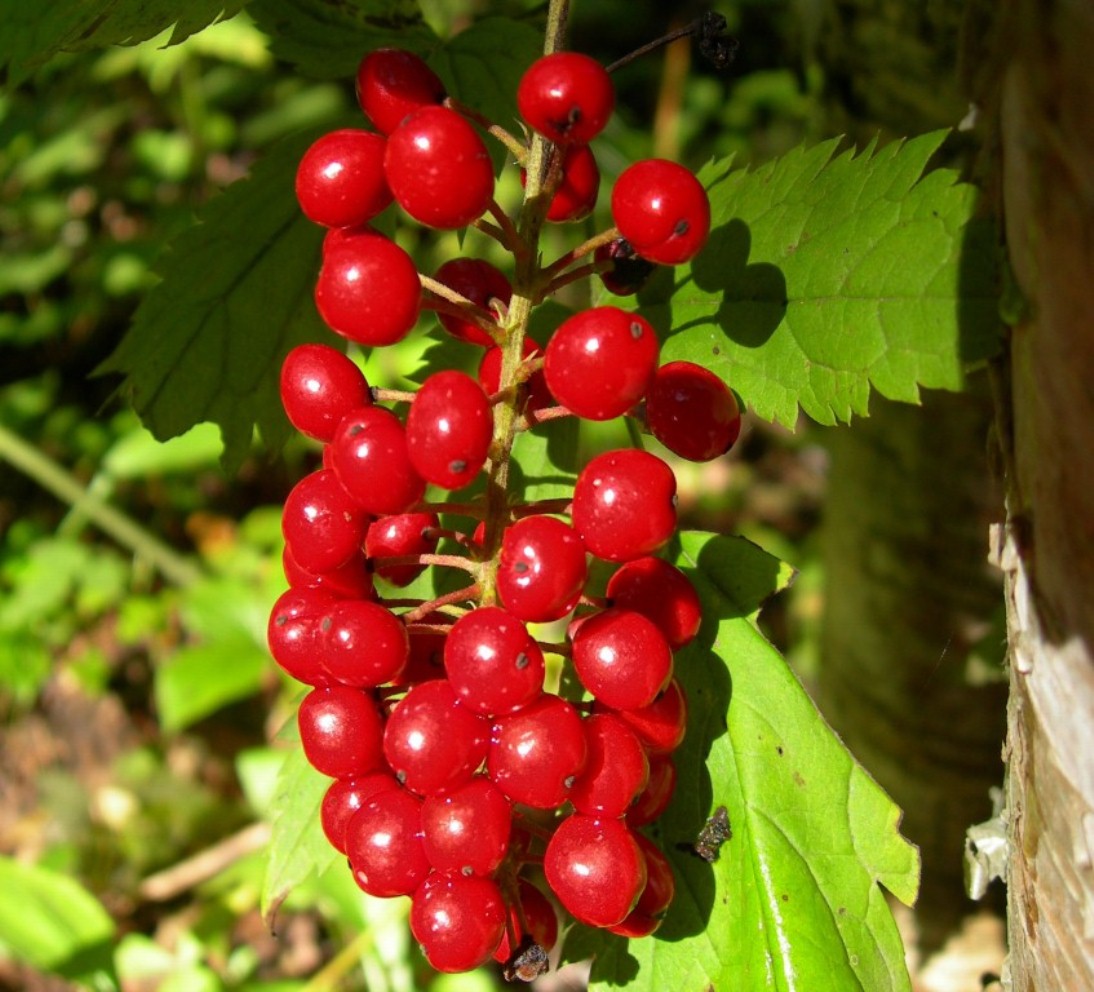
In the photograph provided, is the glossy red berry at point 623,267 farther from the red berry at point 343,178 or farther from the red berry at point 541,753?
the red berry at point 541,753

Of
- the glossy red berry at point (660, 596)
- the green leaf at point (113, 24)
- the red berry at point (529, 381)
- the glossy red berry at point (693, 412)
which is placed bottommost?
the glossy red berry at point (660, 596)

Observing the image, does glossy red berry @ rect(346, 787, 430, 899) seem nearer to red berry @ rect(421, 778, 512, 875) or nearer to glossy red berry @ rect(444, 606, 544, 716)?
red berry @ rect(421, 778, 512, 875)

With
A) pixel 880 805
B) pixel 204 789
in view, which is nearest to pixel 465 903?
pixel 880 805

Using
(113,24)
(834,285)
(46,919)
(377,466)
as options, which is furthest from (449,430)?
(46,919)

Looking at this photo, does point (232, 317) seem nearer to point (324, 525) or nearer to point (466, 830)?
point (324, 525)

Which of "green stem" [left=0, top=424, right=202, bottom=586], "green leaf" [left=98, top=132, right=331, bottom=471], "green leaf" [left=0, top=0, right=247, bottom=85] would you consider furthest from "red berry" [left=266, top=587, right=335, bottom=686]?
"green stem" [left=0, top=424, right=202, bottom=586]

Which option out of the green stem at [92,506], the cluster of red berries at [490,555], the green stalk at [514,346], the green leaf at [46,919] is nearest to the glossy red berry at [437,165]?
the cluster of red berries at [490,555]
